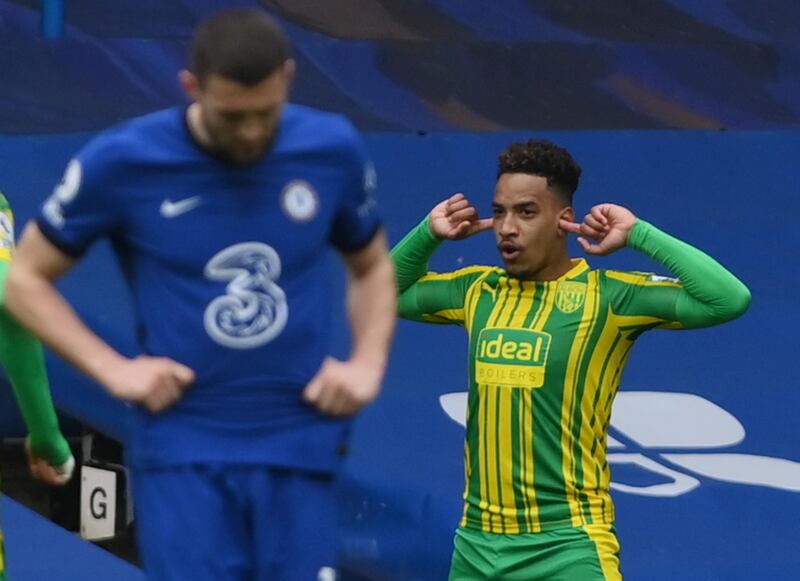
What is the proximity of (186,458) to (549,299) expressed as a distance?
5.67ft

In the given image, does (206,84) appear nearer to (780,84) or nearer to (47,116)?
(47,116)

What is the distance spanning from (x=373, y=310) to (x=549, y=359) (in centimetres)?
133

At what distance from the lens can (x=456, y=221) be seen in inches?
188

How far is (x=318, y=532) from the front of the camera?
3.02 meters

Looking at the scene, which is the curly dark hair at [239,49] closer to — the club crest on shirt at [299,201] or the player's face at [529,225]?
the club crest on shirt at [299,201]

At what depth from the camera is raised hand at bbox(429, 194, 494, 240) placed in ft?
15.6

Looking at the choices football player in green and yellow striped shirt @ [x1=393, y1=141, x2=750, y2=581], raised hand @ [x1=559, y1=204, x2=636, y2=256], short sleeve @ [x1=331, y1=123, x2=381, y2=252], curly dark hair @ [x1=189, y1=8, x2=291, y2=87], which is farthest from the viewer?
raised hand @ [x1=559, y1=204, x2=636, y2=256]

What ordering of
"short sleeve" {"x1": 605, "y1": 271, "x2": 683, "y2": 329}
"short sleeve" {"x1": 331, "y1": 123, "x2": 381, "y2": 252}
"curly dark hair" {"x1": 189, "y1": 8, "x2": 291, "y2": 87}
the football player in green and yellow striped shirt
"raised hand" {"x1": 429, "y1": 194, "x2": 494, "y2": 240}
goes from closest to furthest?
"curly dark hair" {"x1": 189, "y1": 8, "x2": 291, "y2": 87}
"short sleeve" {"x1": 331, "y1": 123, "x2": 381, "y2": 252}
the football player in green and yellow striped shirt
"short sleeve" {"x1": 605, "y1": 271, "x2": 683, "y2": 329}
"raised hand" {"x1": 429, "y1": 194, "x2": 494, "y2": 240}

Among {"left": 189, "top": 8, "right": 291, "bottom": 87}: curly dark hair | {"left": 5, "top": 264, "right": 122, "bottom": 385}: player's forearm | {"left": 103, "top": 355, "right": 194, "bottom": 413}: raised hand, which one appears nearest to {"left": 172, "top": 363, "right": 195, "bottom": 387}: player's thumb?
{"left": 103, "top": 355, "right": 194, "bottom": 413}: raised hand

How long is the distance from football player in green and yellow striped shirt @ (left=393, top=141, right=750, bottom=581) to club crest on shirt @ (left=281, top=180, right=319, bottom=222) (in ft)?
4.92

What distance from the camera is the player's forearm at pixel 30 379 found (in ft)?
12.5

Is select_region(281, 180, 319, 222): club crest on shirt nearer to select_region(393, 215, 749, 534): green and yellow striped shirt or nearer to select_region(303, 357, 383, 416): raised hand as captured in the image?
select_region(303, 357, 383, 416): raised hand

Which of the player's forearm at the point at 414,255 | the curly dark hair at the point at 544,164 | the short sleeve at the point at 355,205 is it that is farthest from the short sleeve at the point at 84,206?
the player's forearm at the point at 414,255

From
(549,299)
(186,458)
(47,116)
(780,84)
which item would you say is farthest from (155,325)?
(780,84)
